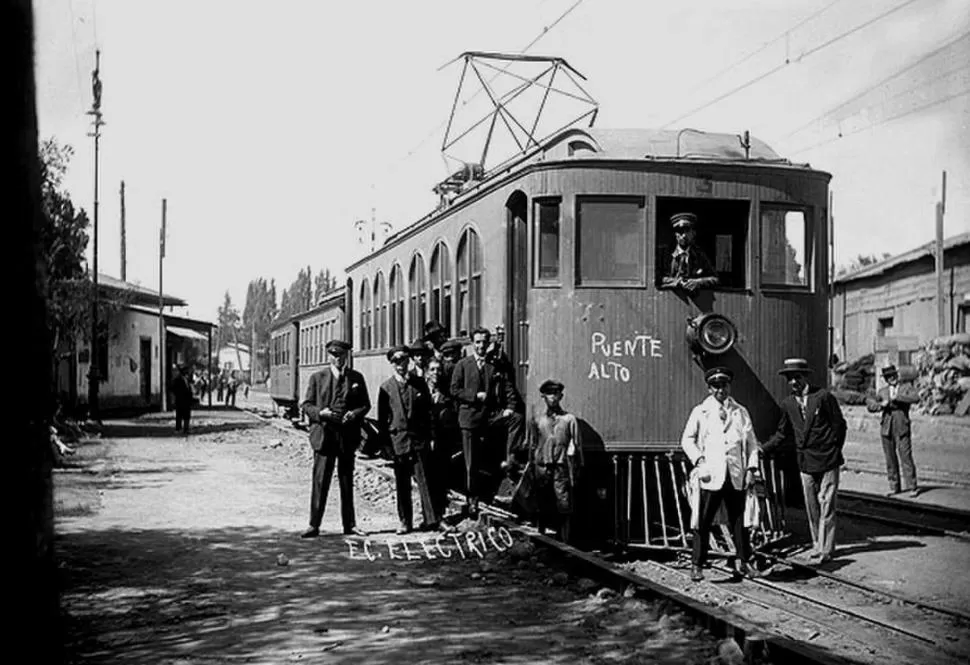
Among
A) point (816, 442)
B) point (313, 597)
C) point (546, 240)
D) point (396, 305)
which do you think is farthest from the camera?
point (396, 305)

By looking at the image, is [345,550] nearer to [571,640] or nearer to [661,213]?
[571,640]

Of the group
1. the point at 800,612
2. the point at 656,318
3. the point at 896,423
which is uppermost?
the point at 656,318

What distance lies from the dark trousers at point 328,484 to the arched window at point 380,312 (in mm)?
6432

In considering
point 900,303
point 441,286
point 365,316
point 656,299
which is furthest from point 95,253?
point 900,303

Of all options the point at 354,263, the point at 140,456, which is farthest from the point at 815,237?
the point at 140,456

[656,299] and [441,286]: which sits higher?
[441,286]

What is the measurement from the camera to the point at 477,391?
10188 millimetres

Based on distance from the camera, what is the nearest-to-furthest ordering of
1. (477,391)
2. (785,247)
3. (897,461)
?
(785,247) < (477,391) < (897,461)

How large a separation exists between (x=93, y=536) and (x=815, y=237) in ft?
24.5

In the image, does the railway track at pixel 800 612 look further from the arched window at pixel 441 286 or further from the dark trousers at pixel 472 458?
the arched window at pixel 441 286

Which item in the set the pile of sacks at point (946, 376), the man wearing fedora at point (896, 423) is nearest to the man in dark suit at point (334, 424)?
the man wearing fedora at point (896, 423)

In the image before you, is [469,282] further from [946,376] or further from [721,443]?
[946,376]

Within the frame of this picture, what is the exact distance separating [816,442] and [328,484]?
4.56 m

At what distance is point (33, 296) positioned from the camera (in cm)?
215
